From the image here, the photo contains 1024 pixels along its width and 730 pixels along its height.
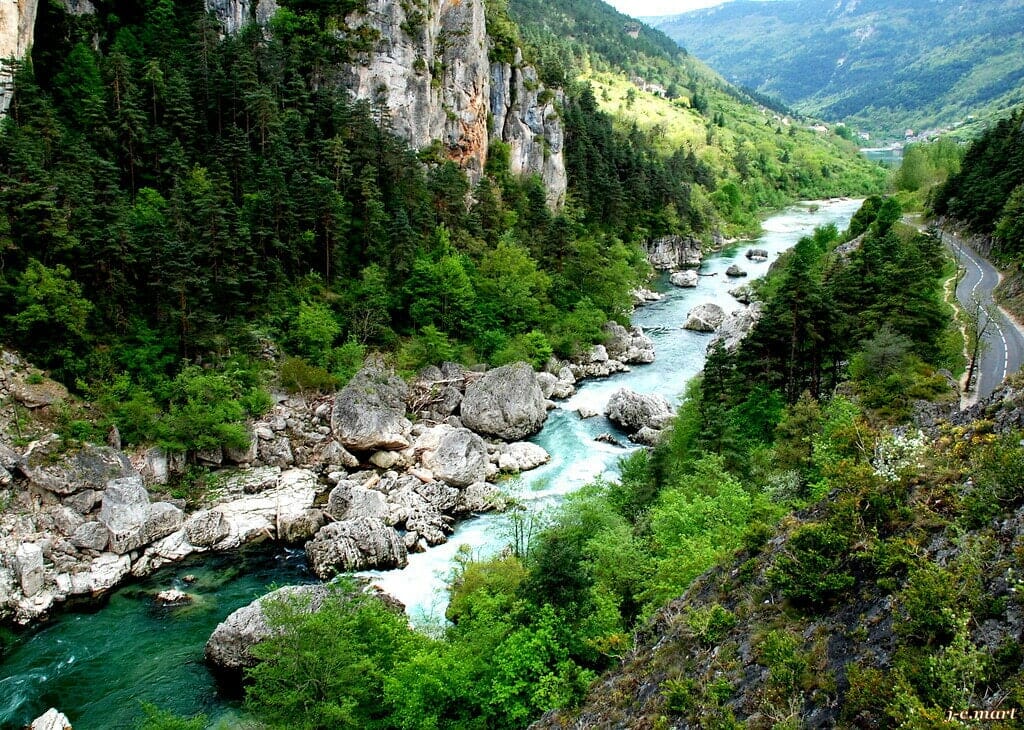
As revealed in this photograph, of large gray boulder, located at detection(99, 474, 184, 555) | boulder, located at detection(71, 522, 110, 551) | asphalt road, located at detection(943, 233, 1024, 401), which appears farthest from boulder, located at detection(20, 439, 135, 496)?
asphalt road, located at detection(943, 233, 1024, 401)

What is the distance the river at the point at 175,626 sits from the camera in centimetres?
2222

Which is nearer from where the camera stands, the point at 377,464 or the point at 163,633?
the point at 163,633

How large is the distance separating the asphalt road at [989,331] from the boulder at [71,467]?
36919 mm

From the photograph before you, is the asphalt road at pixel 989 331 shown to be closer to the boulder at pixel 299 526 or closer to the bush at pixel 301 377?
the boulder at pixel 299 526

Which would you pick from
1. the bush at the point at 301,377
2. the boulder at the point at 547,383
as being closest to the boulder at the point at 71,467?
the bush at the point at 301,377

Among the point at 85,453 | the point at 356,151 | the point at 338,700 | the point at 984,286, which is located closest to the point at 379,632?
the point at 338,700

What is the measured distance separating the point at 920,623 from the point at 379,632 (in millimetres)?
15955

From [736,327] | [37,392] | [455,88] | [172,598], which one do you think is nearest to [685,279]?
[736,327]

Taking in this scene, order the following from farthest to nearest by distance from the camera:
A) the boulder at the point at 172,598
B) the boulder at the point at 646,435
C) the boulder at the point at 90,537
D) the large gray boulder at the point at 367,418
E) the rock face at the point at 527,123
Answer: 1. the rock face at the point at 527,123
2. the boulder at the point at 646,435
3. the large gray boulder at the point at 367,418
4. the boulder at the point at 90,537
5. the boulder at the point at 172,598

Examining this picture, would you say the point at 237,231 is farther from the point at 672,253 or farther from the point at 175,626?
the point at 672,253

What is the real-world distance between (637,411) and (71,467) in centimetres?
3128

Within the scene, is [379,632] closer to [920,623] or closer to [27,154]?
[920,623]

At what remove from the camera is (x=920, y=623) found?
9.74 m

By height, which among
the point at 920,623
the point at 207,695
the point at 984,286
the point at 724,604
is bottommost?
the point at 207,695
